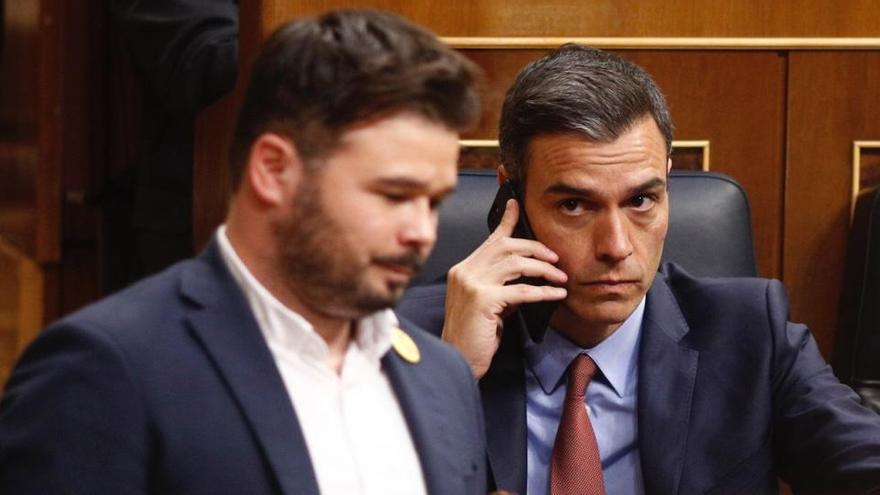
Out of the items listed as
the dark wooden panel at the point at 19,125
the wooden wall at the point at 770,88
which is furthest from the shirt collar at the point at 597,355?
the dark wooden panel at the point at 19,125

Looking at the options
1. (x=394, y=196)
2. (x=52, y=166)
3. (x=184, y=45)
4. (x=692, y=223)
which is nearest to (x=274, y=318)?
(x=394, y=196)

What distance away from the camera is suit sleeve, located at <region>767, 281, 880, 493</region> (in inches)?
58.4

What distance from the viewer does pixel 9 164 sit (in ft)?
11.5

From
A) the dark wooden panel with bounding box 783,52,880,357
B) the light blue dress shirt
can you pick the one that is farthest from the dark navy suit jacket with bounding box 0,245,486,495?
the dark wooden panel with bounding box 783,52,880,357

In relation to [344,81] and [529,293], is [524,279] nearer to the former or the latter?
[529,293]

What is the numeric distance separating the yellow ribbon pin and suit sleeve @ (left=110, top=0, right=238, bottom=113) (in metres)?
1.07

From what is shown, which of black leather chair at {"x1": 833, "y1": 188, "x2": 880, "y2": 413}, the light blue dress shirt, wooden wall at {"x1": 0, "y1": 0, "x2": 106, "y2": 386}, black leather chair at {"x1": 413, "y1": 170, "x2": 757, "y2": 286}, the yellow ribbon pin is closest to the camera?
the yellow ribbon pin

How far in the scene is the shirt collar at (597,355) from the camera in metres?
1.60

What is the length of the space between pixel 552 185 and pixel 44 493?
830 millimetres

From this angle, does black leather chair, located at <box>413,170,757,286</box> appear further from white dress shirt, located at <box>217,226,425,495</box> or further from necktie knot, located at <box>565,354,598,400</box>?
white dress shirt, located at <box>217,226,425,495</box>

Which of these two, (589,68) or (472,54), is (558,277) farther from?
(472,54)

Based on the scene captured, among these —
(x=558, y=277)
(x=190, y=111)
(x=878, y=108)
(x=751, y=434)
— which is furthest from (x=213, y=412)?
(x=878, y=108)

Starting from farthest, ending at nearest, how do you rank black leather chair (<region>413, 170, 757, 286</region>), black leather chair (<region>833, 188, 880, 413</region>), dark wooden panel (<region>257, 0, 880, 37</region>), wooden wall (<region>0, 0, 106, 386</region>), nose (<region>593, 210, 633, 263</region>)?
wooden wall (<region>0, 0, 106, 386</region>) < dark wooden panel (<region>257, 0, 880, 37</region>) < black leather chair (<region>833, 188, 880, 413</region>) < black leather chair (<region>413, 170, 757, 286</region>) < nose (<region>593, 210, 633, 263</region>)

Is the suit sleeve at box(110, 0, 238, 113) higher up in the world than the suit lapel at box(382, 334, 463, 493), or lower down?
higher up
